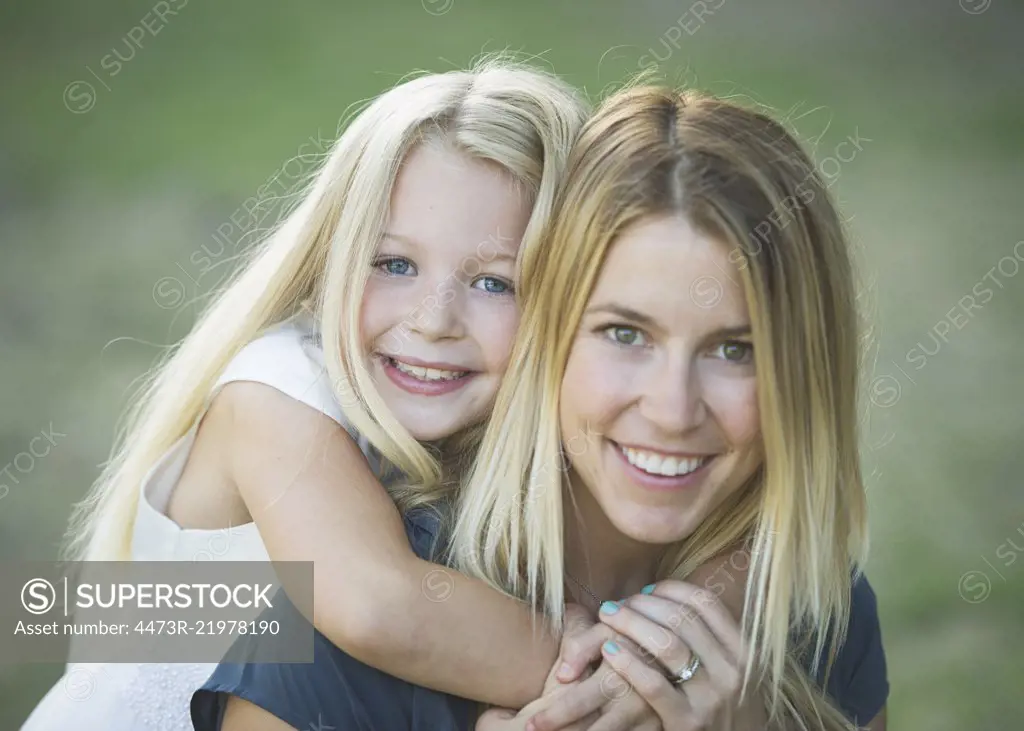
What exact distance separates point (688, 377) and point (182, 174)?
23.2 feet

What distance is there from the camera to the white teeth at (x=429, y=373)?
2.77 meters

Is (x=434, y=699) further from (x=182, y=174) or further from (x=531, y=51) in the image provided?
(x=531, y=51)

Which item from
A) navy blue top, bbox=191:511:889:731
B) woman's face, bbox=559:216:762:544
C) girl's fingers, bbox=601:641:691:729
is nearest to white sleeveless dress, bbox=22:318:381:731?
navy blue top, bbox=191:511:889:731

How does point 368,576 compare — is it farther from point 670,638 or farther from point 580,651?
point 670,638

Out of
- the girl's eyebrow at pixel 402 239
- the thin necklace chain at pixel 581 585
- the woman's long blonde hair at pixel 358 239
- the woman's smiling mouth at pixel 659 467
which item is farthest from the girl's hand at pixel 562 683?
the girl's eyebrow at pixel 402 239

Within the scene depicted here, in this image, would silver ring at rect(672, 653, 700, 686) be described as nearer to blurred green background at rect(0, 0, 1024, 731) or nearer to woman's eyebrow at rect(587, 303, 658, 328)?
woman's eyebrow at rect(587, 303, 658, 328)

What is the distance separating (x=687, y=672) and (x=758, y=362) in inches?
21.1

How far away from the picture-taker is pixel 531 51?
374 inches

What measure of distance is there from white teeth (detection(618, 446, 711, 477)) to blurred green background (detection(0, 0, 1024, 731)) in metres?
2.41

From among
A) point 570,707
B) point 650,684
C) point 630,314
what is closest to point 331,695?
point 570,707

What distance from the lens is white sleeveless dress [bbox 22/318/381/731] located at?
2787 mm

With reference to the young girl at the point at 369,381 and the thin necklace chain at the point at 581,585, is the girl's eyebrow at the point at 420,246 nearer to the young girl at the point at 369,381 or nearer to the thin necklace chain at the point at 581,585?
the young girl at the point at 369,381

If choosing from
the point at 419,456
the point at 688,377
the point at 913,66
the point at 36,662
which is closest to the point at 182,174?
the point at 36,662

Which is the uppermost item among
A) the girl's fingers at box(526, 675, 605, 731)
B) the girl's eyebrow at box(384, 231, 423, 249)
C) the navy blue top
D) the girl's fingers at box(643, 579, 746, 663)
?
the girl's eyebrow at box(384, 231, 423, 249)
